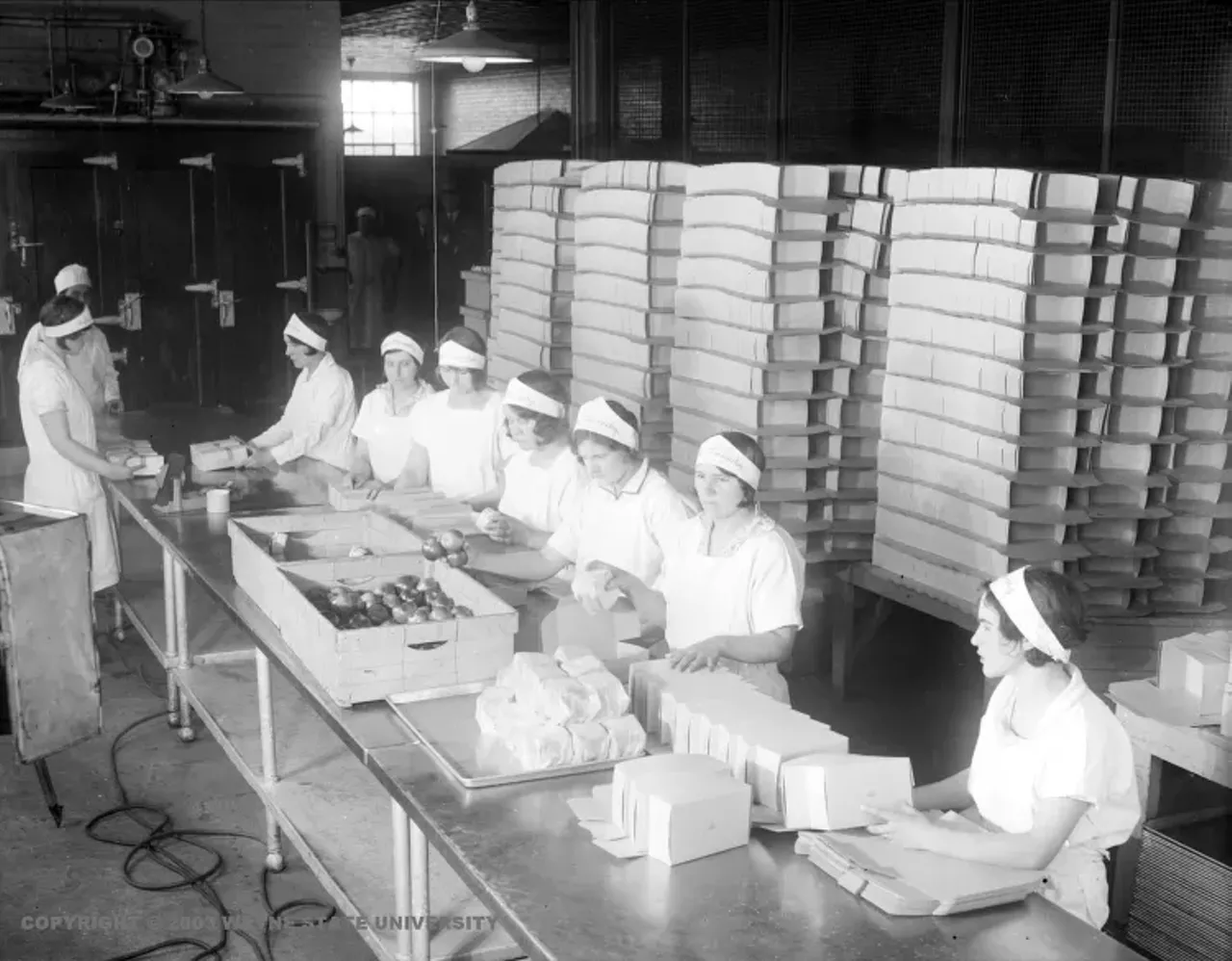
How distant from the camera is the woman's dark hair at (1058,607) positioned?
10.9 ft

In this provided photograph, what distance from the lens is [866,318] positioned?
6.34 meters

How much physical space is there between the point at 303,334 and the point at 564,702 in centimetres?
451

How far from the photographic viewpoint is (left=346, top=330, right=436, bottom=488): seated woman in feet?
23.6

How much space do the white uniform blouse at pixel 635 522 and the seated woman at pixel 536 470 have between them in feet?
0.94

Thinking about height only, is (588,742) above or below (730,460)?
below

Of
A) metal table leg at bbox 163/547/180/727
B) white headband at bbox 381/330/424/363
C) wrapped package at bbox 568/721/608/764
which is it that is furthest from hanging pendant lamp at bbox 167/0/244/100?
wrapped package at bbox 568/721/608/764

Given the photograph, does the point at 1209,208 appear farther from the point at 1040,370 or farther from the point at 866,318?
the point at 866,318

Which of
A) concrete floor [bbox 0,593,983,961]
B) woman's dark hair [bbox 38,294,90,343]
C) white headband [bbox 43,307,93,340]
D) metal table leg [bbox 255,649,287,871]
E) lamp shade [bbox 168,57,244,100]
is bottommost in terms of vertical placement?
concrete floor [bbox 0,593,983,961]

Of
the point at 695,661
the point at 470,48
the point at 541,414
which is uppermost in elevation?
the point at 470,48

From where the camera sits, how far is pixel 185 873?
18.3 ft

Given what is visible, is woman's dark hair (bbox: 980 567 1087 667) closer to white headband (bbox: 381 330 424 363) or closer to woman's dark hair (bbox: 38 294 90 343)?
white headband (bbox: 381 330 424 363)

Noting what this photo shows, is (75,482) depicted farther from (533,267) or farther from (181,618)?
(533,267)

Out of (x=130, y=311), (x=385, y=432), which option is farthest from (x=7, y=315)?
(x=385, y=432)

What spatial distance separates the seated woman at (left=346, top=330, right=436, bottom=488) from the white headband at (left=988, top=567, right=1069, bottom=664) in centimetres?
420
